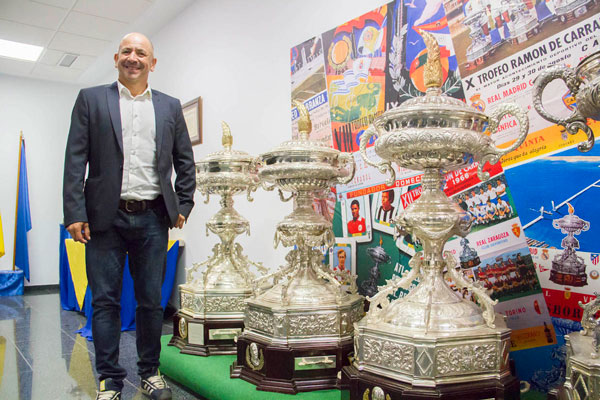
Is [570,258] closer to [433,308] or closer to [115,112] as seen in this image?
[433,308]

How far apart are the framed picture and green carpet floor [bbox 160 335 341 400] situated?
70.7 inches

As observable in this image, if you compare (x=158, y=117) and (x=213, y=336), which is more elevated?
(x=158, y=117)

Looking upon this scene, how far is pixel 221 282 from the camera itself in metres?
2.12

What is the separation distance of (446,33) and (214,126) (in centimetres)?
202

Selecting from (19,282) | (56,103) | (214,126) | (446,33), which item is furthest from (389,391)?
(56,103)

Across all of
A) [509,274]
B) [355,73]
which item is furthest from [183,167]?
[509,274]

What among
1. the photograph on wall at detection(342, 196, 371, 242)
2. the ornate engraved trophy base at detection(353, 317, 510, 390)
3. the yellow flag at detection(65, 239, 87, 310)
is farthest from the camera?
the yellow flag at detection(65, 239, 87, 310)

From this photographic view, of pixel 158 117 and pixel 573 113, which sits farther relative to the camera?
pixel 158 117

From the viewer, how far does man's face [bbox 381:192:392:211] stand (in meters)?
2.01

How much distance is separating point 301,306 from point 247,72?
1871 millimetres

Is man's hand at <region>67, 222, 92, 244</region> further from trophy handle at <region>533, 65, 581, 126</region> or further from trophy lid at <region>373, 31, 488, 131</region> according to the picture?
trophy handle at <region>533, 65, 581, 126</region>

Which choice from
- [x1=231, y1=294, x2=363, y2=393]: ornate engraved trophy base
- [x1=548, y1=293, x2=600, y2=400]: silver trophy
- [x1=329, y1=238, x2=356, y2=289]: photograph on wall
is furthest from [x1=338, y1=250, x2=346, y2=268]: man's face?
[x1=548, y1=293, x2=600, y2=400]: silver trophy

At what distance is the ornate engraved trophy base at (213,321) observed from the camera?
2047 millimetres

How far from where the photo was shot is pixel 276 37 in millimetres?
2730
